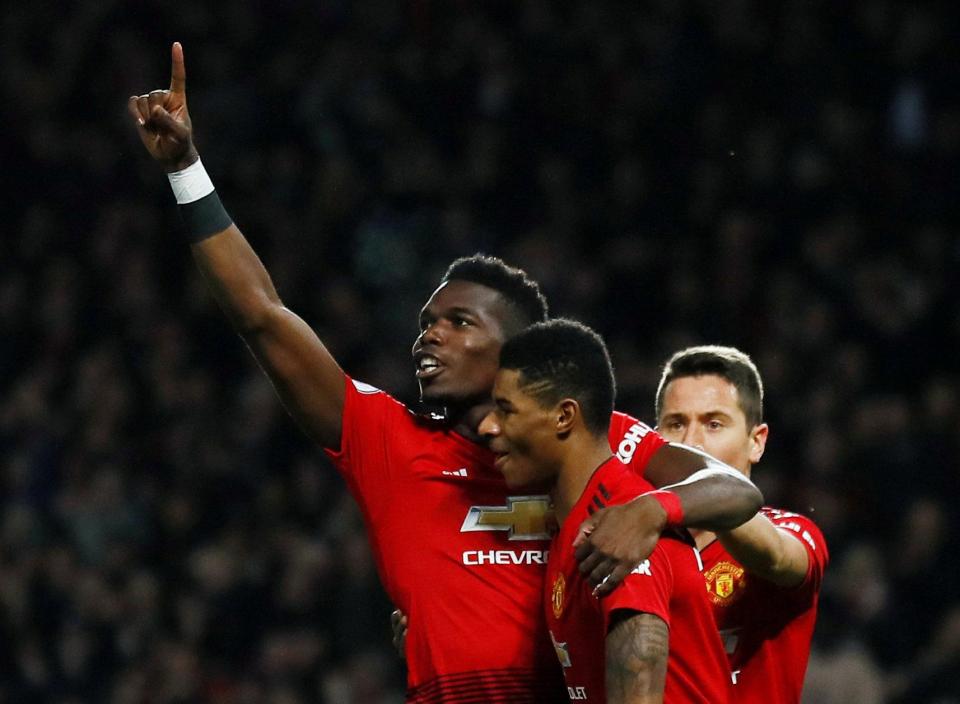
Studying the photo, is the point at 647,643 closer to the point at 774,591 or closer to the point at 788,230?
the point at 774,591

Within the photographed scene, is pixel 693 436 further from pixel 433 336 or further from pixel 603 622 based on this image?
pixel 603 622

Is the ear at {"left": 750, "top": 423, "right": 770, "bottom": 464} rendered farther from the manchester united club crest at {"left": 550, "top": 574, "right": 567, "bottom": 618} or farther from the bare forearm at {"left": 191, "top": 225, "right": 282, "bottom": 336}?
the bare forearm at {"left": 191, "top": 225, "right": 282, "bottom": 336}

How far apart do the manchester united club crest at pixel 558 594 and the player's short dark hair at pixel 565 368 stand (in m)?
0.33

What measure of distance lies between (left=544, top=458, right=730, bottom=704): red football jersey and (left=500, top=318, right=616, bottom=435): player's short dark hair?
0.43 ft

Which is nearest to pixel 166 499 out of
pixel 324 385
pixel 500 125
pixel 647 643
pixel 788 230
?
pixel 500 125

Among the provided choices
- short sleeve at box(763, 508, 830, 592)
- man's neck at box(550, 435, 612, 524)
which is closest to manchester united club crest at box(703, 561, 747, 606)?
short sleeve at box(763, 508, 830, 592)

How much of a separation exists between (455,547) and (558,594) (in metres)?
0.51

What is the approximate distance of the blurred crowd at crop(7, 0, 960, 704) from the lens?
29.3 ft

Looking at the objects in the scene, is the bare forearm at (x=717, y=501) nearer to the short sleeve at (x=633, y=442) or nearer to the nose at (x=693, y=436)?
the short sleeve at (x=633, y=442)

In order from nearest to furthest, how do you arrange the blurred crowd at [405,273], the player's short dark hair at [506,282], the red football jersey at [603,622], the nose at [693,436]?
the red football jersey at [603,622], the player's short dark hair at [506,282], the nose at [693,436], the blurred crowd at [405,273]

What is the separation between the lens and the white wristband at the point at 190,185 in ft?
12.8

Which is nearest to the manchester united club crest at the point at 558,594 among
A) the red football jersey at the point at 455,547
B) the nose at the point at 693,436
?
the red football jersey at the point at 455,547

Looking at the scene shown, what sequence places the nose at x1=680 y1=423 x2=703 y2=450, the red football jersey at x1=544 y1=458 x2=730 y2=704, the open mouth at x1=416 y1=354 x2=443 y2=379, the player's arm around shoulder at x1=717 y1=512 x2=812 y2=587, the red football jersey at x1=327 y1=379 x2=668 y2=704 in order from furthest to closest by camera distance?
the nose at x1=680 y1=423 x2=703 y2=450
the open mouth at x1=416 y1=354 x2=443 y2=379
the red football jersey at x1=327 y1=379 x2=668 y2=704
the player's arm around shoulder at x1=717 y1=512 x2=812 y2=587
the red football jersey at x1=544 y1=458 x2=730 y2=704

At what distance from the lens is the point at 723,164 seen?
1062cm
